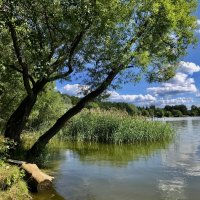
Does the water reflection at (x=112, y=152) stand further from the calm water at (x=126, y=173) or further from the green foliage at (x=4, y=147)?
the green foliage at (x=4, y=147)

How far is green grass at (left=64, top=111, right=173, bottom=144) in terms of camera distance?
1123 inches

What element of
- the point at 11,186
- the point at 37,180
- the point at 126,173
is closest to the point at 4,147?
the point at 37,180

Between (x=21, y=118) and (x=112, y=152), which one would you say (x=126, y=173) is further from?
(x=112, y=152)

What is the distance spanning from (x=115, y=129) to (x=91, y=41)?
1287cm

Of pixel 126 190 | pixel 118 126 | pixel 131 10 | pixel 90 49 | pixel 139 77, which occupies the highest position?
pixel 131 10

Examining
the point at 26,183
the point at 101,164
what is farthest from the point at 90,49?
the point at 26,183

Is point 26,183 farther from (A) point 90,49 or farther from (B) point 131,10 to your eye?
(B) point 131,10

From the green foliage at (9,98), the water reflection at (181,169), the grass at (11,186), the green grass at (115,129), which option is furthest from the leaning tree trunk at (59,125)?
the green grass at (115,129)

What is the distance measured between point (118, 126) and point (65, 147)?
13.8 ft

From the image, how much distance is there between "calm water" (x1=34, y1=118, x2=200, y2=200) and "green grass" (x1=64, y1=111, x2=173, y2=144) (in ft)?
8.61

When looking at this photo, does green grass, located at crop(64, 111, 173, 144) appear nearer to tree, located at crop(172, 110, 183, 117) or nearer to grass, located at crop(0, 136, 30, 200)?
grass, located at crop(0, 136, 30, 200)

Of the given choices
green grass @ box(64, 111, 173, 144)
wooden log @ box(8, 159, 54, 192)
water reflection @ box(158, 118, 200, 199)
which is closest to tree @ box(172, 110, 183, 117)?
green grass @ box(64, 111, 173, 144)

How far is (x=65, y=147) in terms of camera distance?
2680 centimetres

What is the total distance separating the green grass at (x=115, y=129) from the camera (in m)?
28.5
